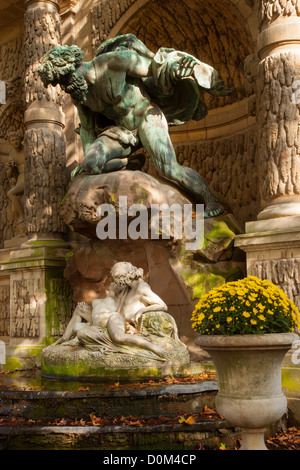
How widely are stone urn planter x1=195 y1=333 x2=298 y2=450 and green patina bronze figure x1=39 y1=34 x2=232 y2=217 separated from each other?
126 inches

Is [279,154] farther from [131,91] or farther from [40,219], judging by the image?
[40,219]

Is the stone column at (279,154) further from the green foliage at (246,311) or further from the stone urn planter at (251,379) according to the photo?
the stone urn planter at (251,379)

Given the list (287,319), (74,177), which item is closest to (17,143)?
(74,177)

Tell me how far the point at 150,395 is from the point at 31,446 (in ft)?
3.06

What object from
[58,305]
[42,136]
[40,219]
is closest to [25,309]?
[58,305]

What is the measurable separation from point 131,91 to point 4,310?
4.32 metres

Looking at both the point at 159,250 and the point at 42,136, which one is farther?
the point at 42,136

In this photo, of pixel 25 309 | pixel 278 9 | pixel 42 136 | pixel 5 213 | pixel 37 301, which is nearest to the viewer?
pixel 278 9

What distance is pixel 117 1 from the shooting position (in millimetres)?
8156

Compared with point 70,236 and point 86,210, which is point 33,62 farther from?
point 86,210

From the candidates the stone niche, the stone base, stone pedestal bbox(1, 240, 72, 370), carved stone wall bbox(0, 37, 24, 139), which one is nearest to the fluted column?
the stone niche

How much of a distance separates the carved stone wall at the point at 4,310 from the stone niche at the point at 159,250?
298cm

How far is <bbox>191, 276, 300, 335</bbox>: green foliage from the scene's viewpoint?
3.53 m

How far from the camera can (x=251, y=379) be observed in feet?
11.5
